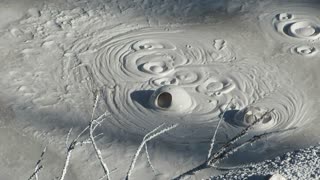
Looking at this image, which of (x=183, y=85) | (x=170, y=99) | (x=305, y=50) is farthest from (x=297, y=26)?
(x=170, y=99)

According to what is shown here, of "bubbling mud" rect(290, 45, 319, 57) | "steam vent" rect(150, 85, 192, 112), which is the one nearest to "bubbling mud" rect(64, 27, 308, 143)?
"steam vent" rect(150, 85, 192, 112)

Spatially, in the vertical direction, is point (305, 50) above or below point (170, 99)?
above

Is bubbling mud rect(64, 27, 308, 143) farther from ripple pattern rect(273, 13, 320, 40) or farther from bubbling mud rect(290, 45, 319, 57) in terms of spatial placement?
ripple pattern rect(273, 13, 320, 40)

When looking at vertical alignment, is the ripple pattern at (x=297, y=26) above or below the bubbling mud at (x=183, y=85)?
above

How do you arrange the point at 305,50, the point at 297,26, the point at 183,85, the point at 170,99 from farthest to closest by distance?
the point at 297,26 → the point at 305,50 → the point at 183,85 → the point at 170,99

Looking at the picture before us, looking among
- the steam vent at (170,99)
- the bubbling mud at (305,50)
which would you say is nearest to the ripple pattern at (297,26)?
the bubbling mud at (305,50)

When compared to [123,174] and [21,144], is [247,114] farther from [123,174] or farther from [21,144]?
[21,144]

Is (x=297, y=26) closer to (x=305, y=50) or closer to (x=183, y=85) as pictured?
(x=305, y=50)

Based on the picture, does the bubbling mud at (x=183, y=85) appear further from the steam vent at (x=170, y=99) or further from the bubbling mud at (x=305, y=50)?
the bubbling mud at (x=305, y=50)

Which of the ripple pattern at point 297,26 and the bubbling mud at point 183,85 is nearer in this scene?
the bubbling mud at point 183,85

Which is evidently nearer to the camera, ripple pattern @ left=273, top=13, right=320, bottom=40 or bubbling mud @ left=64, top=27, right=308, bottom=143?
bubbling mud @ left=64, top=27, right=308, bottom=143

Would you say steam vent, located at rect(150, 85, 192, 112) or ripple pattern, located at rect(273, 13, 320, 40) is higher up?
ripple pattern, located at rect(273, 13, 320, 40)
